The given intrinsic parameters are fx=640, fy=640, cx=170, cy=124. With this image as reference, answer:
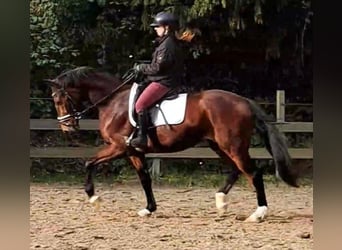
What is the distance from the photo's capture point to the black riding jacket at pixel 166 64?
12.6 feet

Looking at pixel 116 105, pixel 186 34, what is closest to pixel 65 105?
pixel 116 105

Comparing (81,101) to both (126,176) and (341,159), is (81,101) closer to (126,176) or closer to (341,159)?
(126,176)

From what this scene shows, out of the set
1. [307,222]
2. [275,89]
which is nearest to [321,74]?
[275,89]

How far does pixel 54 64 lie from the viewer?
12.7 ft

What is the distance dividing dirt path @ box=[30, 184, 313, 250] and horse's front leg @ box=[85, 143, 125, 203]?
5 centimetres

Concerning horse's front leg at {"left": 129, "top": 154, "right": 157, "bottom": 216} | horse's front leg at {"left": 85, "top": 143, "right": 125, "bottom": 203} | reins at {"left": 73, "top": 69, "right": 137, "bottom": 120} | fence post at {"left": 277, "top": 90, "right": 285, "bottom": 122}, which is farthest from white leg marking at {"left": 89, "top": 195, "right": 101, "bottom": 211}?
fence post at {"left": 277, "top": 90, "right": 285, "bottom": 122}

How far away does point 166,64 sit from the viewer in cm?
386

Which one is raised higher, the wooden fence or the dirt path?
the wooden fence

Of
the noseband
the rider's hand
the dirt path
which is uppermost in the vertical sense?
the rider's hand

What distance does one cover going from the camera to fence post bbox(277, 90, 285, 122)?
3.92 meters

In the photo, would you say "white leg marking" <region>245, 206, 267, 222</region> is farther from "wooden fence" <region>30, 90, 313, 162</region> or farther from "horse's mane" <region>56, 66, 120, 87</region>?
"horse's mane" <region>56, 66, 120, 87</region>

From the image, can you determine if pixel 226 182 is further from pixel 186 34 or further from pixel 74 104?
pixel 74 104

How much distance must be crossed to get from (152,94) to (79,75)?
47cm

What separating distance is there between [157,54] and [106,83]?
14.8 inches
